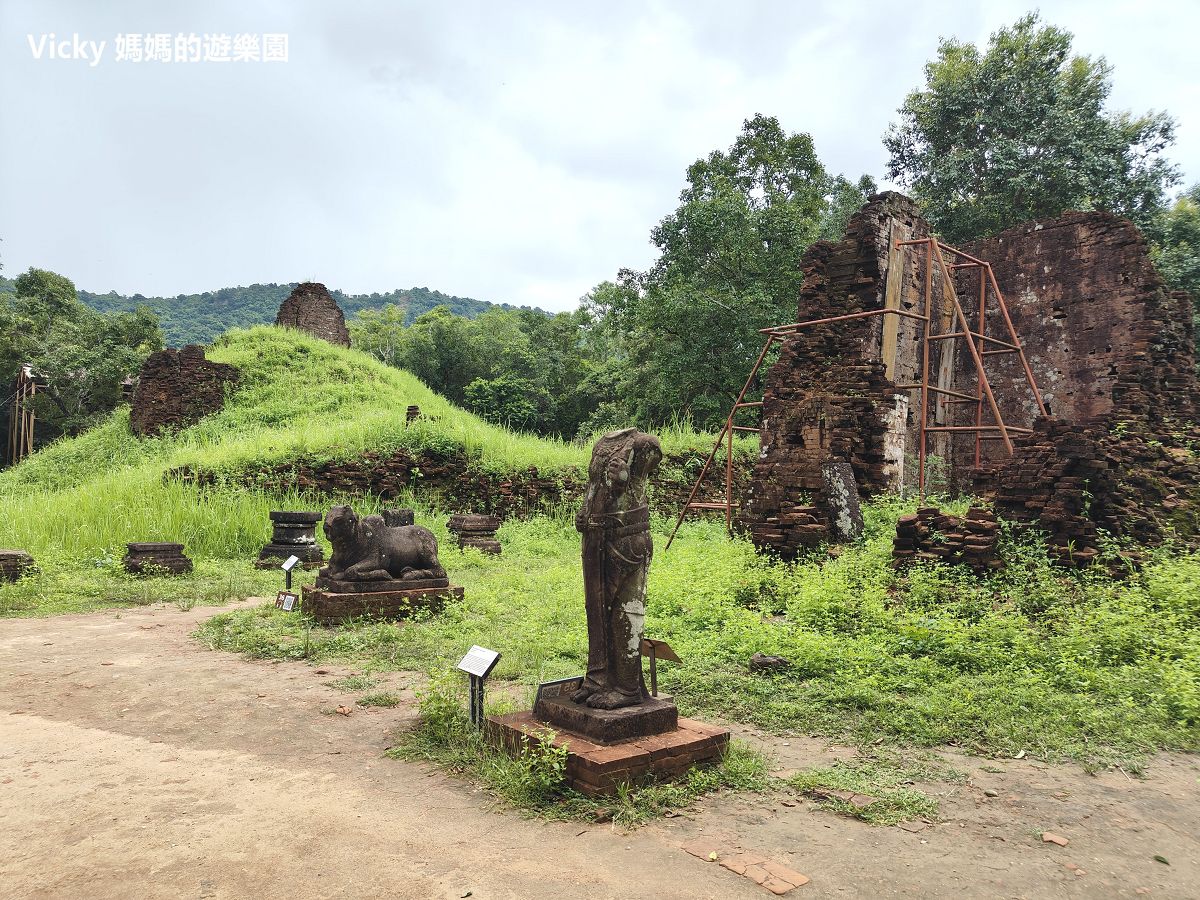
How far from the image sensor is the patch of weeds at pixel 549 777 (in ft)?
11.1

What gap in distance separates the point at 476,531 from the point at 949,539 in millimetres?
8138

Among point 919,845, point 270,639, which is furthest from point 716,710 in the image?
point 270,639

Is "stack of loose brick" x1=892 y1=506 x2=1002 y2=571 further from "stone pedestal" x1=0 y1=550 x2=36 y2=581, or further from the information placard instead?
"stone pedestal" x1=0 y1=550 x2=36 y2=581

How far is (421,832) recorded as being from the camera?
319 centimetres

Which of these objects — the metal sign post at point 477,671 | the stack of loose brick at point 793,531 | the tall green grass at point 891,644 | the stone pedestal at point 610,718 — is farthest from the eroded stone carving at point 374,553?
the stone pedestal at point 610,718

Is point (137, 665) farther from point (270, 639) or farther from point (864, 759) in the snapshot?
point (864, 759)

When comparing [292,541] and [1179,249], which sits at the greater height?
[1179,249]

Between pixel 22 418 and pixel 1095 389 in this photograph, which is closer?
pixel 1095 389

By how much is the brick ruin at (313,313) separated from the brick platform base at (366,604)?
71.1 feet

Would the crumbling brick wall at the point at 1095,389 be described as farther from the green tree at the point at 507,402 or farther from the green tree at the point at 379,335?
the green tree at the point at 379,335

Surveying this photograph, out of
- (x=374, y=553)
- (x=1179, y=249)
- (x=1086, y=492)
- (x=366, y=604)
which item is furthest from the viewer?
(x=1179, y=249)

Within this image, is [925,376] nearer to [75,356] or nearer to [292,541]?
[292,541]

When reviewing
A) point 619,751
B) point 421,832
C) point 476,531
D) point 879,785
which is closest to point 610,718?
point 619,751

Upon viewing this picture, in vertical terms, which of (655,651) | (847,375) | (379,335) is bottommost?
(655,651)
